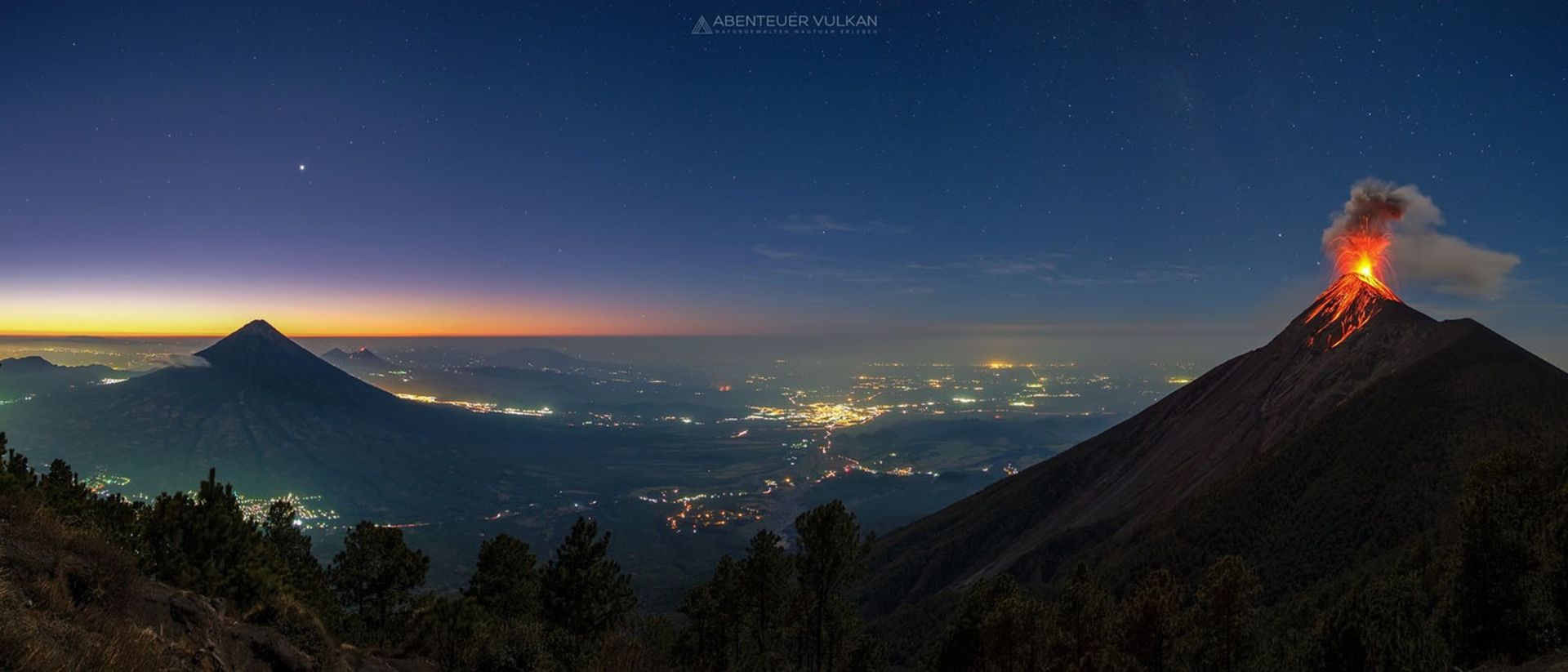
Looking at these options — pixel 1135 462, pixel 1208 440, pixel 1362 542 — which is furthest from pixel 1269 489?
pixel 1135 462

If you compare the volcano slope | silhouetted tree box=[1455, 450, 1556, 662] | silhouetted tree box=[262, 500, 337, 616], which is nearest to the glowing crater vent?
the volcano slope

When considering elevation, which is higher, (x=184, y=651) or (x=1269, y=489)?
(x=184, y=651)

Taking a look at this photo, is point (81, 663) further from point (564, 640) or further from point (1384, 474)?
point (1384, 474)

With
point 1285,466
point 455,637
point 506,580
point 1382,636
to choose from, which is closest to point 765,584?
point 506,580

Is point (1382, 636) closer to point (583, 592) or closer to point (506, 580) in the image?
point (583, 592)

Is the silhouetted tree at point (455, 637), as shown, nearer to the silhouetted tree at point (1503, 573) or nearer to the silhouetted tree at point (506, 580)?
the silhouetted tree at point (506, 580)
